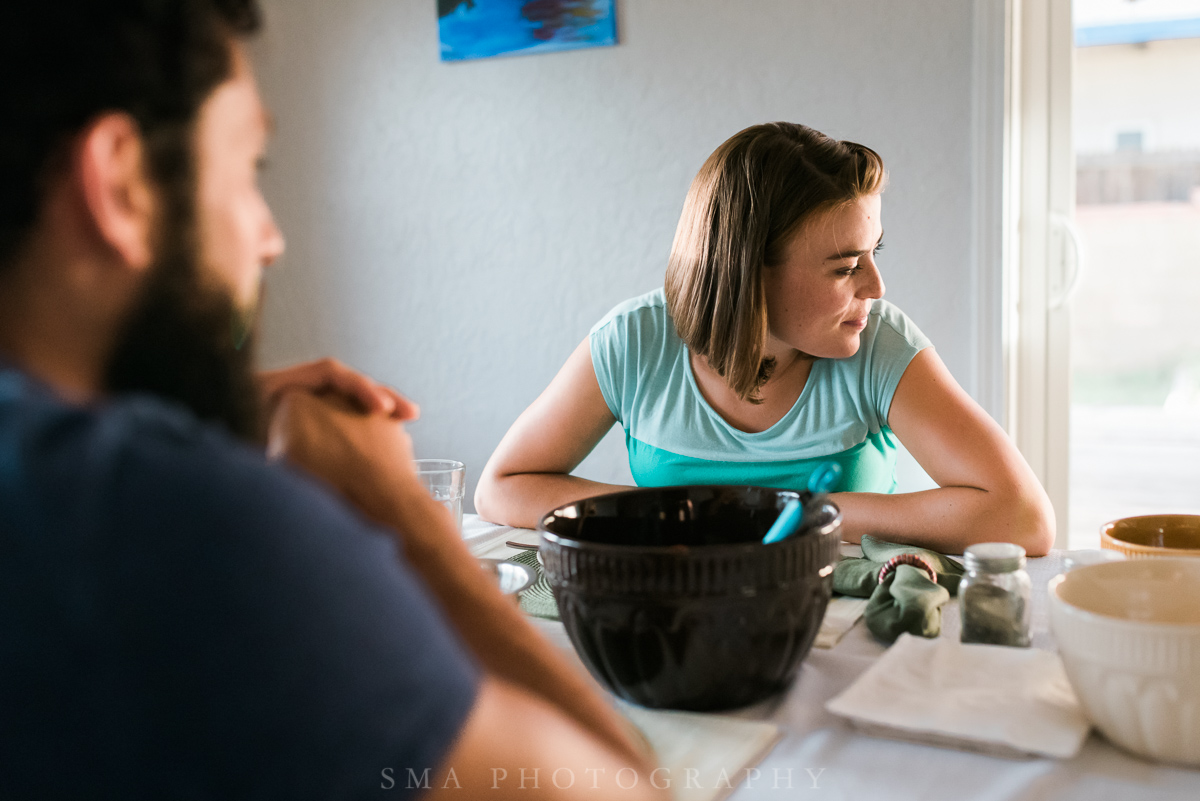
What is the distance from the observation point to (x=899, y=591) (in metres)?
0.88

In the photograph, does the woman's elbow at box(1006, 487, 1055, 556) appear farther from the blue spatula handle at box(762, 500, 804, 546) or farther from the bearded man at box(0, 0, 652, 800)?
the bearded man at box(0, 0, 652, 800)

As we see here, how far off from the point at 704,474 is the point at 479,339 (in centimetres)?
154

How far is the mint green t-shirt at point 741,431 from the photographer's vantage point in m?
1.46

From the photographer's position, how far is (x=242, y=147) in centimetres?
45

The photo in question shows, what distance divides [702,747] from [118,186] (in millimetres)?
486

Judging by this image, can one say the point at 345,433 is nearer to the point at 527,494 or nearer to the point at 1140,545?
the point at 1140,545

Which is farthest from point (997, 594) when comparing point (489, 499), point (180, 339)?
point (489, 499)

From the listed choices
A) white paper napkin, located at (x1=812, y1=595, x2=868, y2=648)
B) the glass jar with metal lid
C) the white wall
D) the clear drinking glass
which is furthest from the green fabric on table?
the white wall

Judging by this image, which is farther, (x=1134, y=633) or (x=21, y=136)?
(x=1134, y=633)

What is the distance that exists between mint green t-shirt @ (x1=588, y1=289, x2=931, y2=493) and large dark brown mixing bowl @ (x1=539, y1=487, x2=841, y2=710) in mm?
729

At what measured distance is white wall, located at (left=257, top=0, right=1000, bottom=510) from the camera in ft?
7.73

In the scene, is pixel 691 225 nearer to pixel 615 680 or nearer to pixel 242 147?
pixel 615 680

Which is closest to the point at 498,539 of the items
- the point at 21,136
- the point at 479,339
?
the point at 21,136

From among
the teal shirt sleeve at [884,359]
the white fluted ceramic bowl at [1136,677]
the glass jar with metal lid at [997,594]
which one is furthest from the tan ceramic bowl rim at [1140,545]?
the teal shirt sleeve at [884,359]
